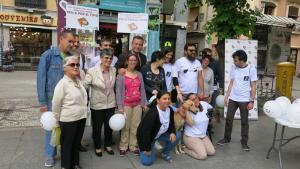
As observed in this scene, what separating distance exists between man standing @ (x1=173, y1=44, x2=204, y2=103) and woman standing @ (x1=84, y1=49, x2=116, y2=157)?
1.25m

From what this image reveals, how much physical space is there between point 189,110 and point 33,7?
50.2 feet

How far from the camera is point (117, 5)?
1648 cm

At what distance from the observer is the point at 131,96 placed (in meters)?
4.89

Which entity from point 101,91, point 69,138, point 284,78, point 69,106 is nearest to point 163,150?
point 101,91

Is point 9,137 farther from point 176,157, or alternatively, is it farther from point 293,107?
point 293,107

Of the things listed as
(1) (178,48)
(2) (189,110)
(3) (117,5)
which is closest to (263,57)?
(1) (178,48)

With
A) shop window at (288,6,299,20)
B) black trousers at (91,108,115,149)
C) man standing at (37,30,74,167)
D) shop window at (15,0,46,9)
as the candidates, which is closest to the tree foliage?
black trousers at (91,108,115,149)

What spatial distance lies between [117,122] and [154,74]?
105 cm

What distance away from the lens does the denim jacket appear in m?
4.14

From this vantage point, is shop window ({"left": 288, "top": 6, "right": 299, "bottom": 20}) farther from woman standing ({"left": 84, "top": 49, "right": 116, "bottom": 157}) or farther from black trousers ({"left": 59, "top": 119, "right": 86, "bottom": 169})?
black trousers ({"left": 59, "top": 119, "right": 86, "bottom": 169})

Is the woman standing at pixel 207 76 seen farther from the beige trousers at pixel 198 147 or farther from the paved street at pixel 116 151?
the beige trousers at pixel 198 147

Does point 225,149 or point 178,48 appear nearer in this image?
point 225,149

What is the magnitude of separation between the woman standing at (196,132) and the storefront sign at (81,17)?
2450 millimetres

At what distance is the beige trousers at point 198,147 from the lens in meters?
4.99
